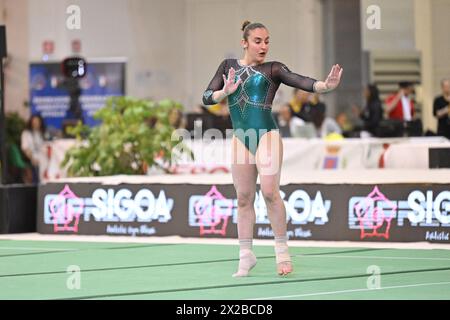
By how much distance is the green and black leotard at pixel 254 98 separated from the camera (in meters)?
7.62

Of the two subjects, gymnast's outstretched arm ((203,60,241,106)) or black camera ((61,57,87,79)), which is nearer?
gymnast's outstretched arm ((203,60,241,106))

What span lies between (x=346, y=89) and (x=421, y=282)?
16.1m

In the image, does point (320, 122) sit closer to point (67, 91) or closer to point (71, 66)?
point (71, 66)

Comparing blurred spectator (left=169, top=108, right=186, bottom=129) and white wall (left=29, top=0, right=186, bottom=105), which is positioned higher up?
white wall (left=29, top=0, right=186, bottom=105)

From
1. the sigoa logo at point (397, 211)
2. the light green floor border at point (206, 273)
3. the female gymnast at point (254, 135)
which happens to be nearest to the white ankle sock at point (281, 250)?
the female gymnast at point (254, 135)

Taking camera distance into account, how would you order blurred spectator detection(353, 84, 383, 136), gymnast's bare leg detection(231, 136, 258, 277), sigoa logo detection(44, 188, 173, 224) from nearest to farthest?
gymnast's bare leg detection(231, 136, 258, 277) → sigoa logo detection(44, 188, 173, 224) → blurred spectator detection(353, 84, 383, 136)

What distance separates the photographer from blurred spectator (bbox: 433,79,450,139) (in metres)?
16.1

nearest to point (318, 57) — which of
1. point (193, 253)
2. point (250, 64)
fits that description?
point (193, 253)

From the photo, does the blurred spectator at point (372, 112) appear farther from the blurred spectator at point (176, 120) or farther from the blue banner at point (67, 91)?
the blue banner at point (67, 91)

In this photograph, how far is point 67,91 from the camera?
22594 mm

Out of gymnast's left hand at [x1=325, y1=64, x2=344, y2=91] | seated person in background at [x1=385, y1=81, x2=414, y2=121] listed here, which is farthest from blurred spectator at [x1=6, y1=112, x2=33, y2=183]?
gymnast's left hand at [x1=325, y1=64, x2=344, y2=91]

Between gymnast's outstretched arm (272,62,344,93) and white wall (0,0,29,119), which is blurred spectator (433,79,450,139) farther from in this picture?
white wall (0,0,29,119)

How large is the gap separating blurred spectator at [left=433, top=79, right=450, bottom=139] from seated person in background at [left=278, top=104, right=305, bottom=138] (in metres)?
2.05

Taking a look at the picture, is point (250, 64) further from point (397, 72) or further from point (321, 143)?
point (397, 72)
